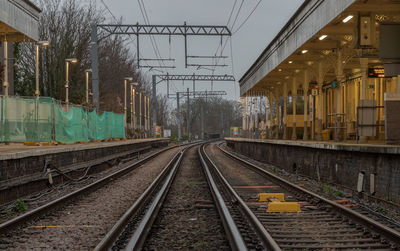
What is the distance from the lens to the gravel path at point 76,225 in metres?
6.41

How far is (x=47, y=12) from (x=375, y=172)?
41604 mm

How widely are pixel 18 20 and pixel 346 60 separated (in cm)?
1171

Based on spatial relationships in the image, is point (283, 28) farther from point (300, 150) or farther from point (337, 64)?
point (300, 150)

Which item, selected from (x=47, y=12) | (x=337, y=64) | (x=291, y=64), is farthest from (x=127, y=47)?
(x=337, y=64)

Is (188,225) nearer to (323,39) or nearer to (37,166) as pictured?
(37,166)

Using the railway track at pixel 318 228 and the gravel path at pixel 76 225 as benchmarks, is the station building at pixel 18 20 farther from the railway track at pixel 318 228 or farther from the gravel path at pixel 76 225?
the railway track at pixel 318 228

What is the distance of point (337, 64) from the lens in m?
16.8

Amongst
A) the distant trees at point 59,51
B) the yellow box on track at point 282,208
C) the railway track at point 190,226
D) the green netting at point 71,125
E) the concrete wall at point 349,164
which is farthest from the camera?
the distant trees at point 59,51

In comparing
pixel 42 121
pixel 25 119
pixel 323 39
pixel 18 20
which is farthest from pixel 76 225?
pixel 323 39

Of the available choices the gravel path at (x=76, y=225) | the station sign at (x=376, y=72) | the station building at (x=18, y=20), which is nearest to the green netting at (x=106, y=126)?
the station building at (x=18, y=20)

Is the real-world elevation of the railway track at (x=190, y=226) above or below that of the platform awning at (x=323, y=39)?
below

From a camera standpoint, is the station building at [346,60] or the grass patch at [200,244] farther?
the station building at [346,60]

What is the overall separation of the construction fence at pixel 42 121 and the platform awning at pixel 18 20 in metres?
2.41

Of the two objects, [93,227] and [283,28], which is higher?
[283,28]
